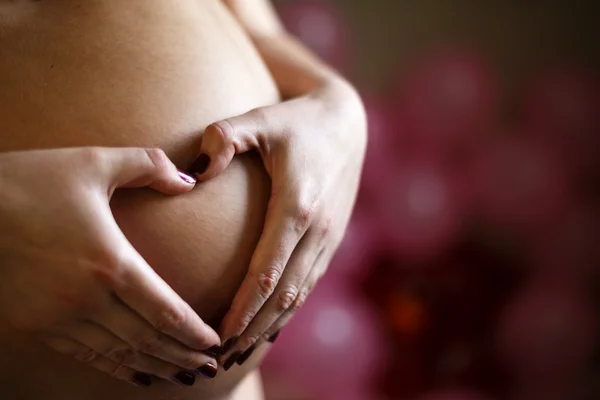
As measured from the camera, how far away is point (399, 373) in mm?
1319

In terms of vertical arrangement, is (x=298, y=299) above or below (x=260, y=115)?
below

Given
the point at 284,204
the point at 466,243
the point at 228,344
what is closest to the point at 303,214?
the point at 284,204

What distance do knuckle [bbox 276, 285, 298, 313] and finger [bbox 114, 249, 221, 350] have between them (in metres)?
0.08

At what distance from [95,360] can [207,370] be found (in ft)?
0.30

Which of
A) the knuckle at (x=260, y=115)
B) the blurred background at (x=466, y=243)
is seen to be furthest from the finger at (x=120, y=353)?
the blurred background at (x=466, y=243)

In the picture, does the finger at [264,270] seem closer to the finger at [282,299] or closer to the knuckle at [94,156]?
the finger at [282,299]

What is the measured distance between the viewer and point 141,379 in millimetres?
548

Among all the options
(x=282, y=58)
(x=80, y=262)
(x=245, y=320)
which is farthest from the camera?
(x=282, y=58)

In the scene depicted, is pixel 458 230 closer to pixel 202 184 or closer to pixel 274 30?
pixel 274 30

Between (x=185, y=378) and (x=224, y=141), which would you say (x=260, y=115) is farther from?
(x=185, y=378)

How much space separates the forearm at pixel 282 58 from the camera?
2.44ft

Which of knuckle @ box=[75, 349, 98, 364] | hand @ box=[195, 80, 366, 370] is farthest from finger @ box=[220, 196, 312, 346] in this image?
knuckle @ box=[75, 349, 98, 364]

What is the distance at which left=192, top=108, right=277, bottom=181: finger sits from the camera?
0.55 m

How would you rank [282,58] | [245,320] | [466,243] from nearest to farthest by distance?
[245,320], [282,58], [466,243]
